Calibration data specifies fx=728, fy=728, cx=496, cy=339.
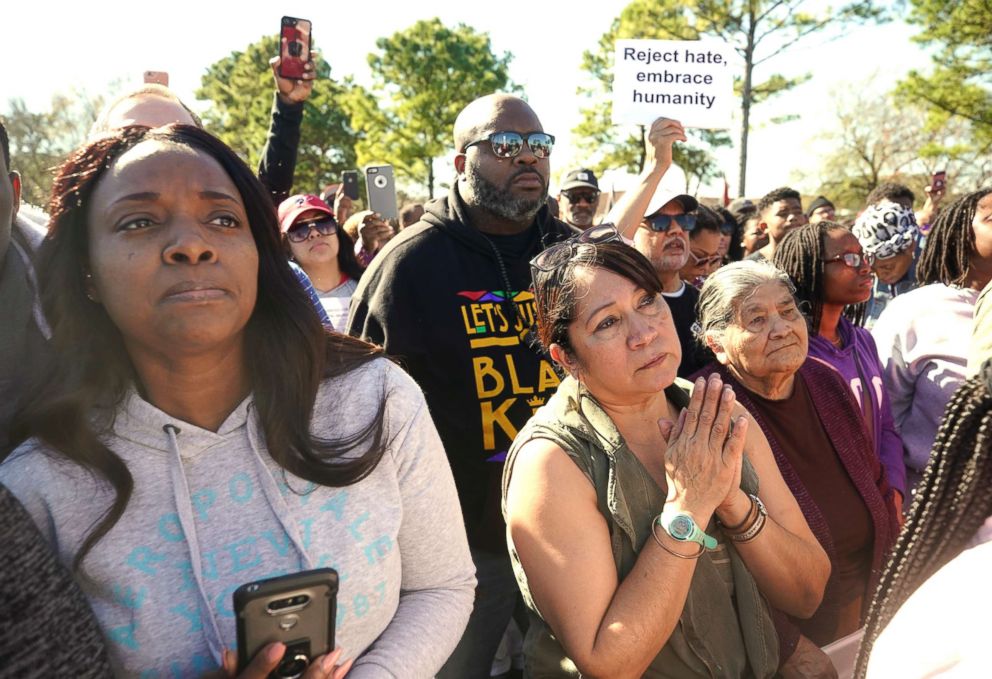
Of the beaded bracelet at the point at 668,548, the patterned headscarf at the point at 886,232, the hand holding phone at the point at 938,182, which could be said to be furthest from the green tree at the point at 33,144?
the hand holding phone at the point at 938,182

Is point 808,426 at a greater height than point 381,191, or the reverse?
point 381,191

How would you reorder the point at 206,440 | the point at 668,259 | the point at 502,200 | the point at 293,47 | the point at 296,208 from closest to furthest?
the point at 206,440
the point at 502,200
the point at 293,47
the point at 668,259
the point at 296,208

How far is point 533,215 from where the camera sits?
317 cm

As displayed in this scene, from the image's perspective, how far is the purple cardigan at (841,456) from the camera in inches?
99.6

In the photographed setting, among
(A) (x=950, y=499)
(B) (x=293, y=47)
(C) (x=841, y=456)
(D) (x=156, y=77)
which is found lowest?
(C) (x=841, y=456)

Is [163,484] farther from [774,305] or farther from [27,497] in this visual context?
[774,305]

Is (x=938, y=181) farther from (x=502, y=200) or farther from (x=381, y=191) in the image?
(x=502, y=200)

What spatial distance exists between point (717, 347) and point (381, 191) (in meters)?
5.47

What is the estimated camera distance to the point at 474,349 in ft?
9.32

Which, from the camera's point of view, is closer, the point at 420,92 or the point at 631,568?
the point at 631,568

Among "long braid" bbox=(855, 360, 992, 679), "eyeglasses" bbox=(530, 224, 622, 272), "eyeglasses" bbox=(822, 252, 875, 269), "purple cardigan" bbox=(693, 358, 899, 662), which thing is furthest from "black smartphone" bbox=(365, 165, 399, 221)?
"long braid" bbox=(855, 360, 992, 679)

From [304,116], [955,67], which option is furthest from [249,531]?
[304,116]

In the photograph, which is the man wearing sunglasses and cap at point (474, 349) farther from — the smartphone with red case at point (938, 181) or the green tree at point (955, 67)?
the green tree at point (955, 67)

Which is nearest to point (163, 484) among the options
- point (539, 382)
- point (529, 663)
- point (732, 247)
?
point (529, 663)
